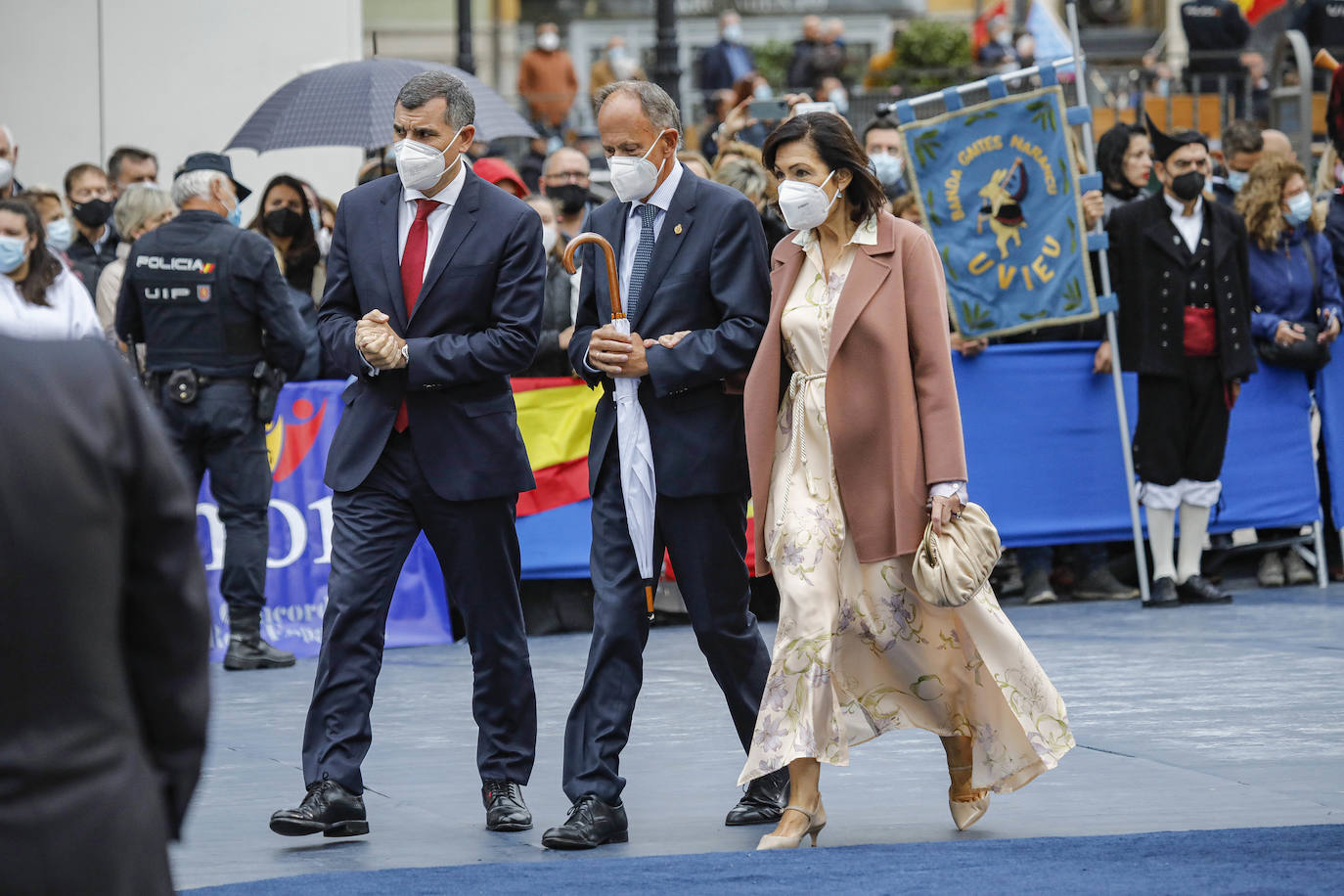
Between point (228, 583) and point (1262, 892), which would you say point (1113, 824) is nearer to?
point (1262, 892)

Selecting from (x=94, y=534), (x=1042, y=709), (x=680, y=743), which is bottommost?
(x=680, y=743)

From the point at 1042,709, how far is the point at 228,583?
16.1 ft

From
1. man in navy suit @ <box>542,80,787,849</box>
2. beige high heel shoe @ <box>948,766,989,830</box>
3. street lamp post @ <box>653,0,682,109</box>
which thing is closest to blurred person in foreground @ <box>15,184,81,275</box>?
man in navy suit @ <box>542,80,787,849</box>

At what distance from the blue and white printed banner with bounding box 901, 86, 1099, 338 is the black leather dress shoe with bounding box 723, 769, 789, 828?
4971 mm

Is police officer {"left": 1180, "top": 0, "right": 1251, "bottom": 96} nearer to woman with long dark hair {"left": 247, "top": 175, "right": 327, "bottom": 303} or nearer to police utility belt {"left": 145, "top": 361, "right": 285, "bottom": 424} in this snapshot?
woman with long dark hair {"left": 247, "top": 175, "right": 327, "bottom": 303}

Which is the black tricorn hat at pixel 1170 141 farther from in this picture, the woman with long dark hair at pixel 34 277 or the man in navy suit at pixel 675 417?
the woman with long dark hair at pixel 34 277

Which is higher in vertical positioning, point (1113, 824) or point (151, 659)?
point (151, 659)

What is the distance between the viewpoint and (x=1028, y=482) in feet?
36.2

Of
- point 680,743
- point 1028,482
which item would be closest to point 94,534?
point 680,743

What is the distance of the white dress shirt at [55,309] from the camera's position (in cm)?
824

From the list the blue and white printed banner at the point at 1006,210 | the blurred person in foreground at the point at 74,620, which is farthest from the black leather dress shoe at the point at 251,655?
the blurred person in foreground at the point at 74,620

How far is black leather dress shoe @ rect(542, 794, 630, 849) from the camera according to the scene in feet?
18.7

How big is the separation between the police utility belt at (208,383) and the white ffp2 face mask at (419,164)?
3.41 metres

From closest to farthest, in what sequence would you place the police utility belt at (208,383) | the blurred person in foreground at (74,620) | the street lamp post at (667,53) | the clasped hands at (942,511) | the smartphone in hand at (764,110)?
1. the blurred person in foreground at (74,620)
2. the clasped hands at (942,511)
3. the police utility belt at (208,383)
4. the smartphone in hand at (764,110)
5. the street lamp post at (667,53)
